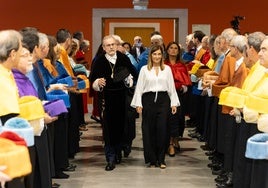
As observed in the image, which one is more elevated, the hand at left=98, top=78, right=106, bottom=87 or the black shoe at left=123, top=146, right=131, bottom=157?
the hand at left=98, top=78, right=106, bottom=87

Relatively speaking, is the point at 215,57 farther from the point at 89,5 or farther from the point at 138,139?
the point at 89,5

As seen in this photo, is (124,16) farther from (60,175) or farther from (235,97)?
(235,97)

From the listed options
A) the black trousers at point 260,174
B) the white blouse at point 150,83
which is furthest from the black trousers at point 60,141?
the black trousers at point 260,174

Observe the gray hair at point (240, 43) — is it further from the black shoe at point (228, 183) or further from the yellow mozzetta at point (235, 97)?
the black shoe at point (228, 183)

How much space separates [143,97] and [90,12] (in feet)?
20.3

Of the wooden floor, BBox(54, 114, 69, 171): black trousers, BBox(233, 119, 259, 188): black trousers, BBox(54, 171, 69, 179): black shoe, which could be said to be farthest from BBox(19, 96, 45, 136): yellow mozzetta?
BBox(54, 171, 69, 179): black shoe

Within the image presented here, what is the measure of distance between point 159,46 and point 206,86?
83 centimetres

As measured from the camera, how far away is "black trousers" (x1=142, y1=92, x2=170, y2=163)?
7242 millimetres

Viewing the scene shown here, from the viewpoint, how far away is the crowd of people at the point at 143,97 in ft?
14.4

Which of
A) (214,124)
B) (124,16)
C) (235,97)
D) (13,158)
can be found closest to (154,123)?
(214,124)

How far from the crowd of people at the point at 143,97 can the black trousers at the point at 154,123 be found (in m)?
0.01

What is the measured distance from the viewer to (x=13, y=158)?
3088 mm

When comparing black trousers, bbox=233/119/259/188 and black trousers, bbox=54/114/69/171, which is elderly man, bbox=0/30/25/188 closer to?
black trousers, bbox=233/119/259/188

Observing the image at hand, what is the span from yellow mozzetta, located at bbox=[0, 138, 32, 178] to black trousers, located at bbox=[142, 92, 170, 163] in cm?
413
